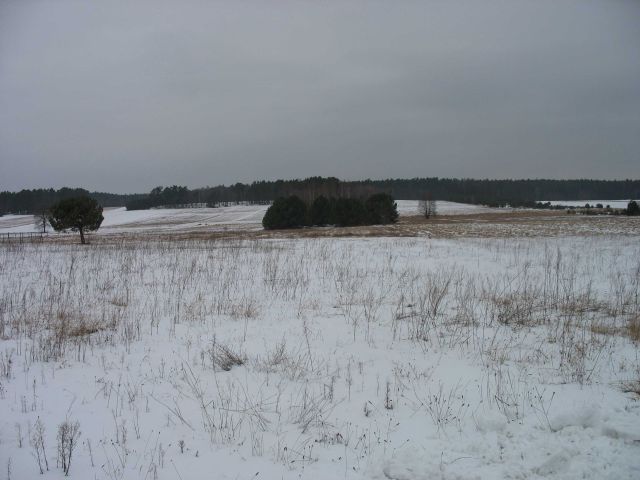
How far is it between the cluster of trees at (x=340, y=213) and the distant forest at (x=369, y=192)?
884 inches

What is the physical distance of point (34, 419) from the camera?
3602mm

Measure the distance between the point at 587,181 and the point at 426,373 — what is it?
721 feet

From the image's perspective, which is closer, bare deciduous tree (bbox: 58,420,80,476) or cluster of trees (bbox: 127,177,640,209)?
bare deciduous tree (bbox: 58,420,80,476)

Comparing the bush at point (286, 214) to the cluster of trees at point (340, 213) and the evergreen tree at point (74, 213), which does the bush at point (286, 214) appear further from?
the evergreen tree at point (74, 213)

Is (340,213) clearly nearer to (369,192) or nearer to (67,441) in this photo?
(369,192)

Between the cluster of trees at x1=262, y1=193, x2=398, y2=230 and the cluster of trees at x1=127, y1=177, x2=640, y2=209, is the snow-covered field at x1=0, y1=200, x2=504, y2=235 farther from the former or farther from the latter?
the cluster of trees at x1=127, y1=177, x2=640, y2=209

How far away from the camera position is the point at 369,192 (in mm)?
87375

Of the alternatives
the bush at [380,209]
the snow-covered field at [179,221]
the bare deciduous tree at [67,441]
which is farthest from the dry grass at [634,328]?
the snow-covered field at [179,221]

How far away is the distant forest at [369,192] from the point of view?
91.9m

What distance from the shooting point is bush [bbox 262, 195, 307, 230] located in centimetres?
5169

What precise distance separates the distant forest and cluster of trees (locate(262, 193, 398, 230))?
22.4m

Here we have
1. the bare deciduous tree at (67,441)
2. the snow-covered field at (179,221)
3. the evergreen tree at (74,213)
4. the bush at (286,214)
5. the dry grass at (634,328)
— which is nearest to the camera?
the bare deciduous tree at (67,441)

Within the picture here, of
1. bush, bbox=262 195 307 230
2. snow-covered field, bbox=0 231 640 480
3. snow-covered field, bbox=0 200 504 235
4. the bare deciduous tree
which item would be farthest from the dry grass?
snow-covered field, bbox=0 200 504 235

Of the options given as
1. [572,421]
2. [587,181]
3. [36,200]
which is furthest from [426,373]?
[587,181]
